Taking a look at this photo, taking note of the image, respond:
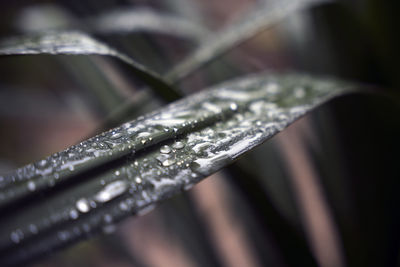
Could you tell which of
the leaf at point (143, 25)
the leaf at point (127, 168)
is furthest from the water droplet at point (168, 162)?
the leaf at point (143, 25)

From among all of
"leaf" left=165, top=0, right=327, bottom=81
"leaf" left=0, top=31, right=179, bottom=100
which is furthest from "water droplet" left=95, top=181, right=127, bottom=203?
"leaf" left=165, top=0, right=327, bottom=81

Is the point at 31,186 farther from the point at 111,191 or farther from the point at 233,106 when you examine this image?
the point at 233,106

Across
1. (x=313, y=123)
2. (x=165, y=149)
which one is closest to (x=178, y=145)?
(x=165, y=149)

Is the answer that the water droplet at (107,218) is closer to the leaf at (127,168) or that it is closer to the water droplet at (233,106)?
the leaf at (127,168)

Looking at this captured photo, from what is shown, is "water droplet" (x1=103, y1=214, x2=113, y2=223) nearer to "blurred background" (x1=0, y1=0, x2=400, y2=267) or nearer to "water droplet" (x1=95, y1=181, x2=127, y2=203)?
"water droplet" (x1=95, y1=181, x2=127, y2=203)

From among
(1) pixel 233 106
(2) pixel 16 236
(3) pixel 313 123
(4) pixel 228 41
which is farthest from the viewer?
(3) pixel 313 123

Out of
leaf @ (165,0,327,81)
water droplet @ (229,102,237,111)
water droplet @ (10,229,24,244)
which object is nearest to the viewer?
water droplet @ (10,229,24,244)

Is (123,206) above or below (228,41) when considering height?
below
